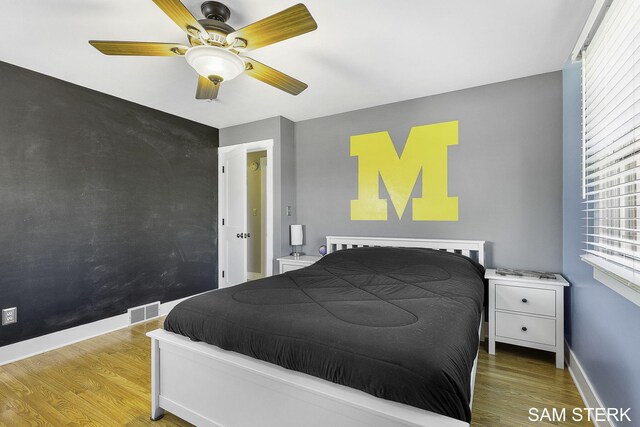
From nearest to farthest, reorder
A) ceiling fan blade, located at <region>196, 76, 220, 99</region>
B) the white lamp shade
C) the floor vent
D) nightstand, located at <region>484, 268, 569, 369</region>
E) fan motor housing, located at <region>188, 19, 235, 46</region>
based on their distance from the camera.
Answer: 1. fan motor housing, located at <region>188, 19, 235, 46</region>
2. ceiling fan blade, located at <region>196, 76, 220, 99</region>
3. nightstand, located at <region>484, 268, 569, 369</region>
4. the floor vent
5. the white lamp shade

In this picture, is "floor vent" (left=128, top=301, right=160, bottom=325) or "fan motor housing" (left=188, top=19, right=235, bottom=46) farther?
"floor vent" (left=128, top=301, right=160, bottom=325)

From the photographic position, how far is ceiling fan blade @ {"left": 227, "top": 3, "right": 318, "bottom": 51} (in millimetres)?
1479

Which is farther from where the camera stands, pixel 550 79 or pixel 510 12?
pixel 550 79

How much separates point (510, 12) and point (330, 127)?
7.19ft

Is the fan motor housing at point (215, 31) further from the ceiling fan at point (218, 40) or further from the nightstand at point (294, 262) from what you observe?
the nightstand at point (294, 262)

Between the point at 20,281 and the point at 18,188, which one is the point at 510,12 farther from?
the point at 20,281

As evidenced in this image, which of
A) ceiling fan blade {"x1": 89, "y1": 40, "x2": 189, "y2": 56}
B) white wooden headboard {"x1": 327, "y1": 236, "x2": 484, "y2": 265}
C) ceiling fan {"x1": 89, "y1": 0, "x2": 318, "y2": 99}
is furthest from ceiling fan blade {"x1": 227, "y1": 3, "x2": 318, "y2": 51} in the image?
white wooden headboard {"x1": 327, "y1": 236, "x2": 484, "y2": 265}

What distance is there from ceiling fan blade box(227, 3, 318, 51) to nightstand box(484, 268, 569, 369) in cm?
236

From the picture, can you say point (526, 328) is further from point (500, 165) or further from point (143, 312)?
point (143, 312)

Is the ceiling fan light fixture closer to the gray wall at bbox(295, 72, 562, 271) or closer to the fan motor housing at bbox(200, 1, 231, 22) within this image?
the fan motor housing at bbox(200, 1, 231, 22)

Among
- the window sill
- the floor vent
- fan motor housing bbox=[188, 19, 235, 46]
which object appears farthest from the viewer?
the floor vent

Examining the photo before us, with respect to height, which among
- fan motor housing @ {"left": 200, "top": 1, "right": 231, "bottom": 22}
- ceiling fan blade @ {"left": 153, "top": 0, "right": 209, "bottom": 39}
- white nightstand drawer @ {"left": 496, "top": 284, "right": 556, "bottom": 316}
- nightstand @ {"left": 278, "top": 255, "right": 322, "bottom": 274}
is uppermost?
fan motor housing @ {"left": 200, "top": 1, "right": 231, "bottom": 22}

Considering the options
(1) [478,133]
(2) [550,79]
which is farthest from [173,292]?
(2) [550,79]

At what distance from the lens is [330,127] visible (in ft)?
12.6
